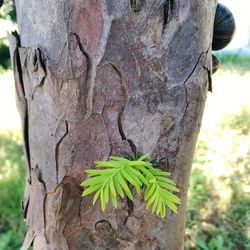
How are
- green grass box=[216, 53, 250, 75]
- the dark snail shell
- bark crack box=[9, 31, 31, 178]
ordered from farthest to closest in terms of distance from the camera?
green grass box=[216, 53, 250, 75]
the dark snail shell
bark crack box=[9, 31, 31, 178]

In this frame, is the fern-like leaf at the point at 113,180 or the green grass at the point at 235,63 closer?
the fern-like leaf at the point at 113,180

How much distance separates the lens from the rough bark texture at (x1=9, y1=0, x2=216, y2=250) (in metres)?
0.78

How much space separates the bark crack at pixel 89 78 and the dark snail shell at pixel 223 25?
1.10 feet

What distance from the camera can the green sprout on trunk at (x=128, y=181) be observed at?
779mm

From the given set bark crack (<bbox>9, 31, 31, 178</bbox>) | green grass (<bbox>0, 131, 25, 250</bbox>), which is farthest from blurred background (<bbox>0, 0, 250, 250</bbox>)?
bark crack (<bbox>9, 31, 31, 178</bbox>)

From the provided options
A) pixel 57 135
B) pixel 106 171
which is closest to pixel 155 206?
pixel 106 171

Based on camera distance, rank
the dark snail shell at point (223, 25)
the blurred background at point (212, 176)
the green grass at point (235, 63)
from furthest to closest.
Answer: the green grass at point (235, 63), the blurred background at point (212, 176), the dark snail shell at point (223, 25)


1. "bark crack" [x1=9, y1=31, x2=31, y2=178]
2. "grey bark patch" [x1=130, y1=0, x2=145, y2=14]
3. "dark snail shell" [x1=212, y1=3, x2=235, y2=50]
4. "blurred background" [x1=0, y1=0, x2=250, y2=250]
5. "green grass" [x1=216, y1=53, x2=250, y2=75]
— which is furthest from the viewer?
"green grass" [x1=216, y1=53, x2=250, y2=75]

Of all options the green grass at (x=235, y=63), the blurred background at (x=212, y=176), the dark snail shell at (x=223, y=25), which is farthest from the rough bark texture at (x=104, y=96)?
the green grass at (x=235, y=63)

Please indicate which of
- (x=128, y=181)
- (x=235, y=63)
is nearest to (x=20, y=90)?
(x=128, y=181)

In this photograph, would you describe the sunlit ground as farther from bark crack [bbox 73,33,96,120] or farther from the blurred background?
bark crack [bbox 73,33,96,120]

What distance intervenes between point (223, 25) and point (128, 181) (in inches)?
16.4

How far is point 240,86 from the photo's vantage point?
3.91 meters

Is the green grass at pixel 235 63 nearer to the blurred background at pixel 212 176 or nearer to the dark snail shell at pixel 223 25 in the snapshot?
the blurred background at pixel 212 176
